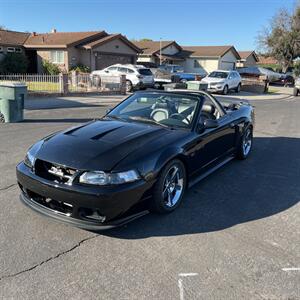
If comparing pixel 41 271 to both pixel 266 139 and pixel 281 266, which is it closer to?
pixel 281 266

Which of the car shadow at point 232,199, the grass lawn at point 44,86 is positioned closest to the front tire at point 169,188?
the car shadow at point 232,199

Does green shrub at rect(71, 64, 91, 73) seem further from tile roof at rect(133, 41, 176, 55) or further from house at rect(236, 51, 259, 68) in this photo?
house at rect(236, 51, 259, 68)

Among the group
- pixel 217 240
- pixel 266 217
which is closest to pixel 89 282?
pixel 217 240

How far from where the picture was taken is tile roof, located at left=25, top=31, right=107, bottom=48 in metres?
31.9

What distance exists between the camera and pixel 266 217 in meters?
4.39

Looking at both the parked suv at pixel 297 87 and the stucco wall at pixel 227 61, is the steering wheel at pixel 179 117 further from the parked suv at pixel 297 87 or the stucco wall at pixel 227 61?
the stucco wall at pixel 227 61

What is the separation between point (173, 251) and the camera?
3.53 m

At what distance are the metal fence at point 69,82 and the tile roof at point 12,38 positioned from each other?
1266 cm

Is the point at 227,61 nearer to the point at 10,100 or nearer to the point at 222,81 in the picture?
the point at 222,81

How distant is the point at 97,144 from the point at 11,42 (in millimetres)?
32143

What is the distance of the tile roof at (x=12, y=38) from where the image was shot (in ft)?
105

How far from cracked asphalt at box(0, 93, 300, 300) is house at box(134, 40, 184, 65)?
40.4 metres

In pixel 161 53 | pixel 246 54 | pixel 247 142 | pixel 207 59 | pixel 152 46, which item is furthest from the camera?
pixel 246 54

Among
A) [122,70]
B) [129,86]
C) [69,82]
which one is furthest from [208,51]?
[69,82]
